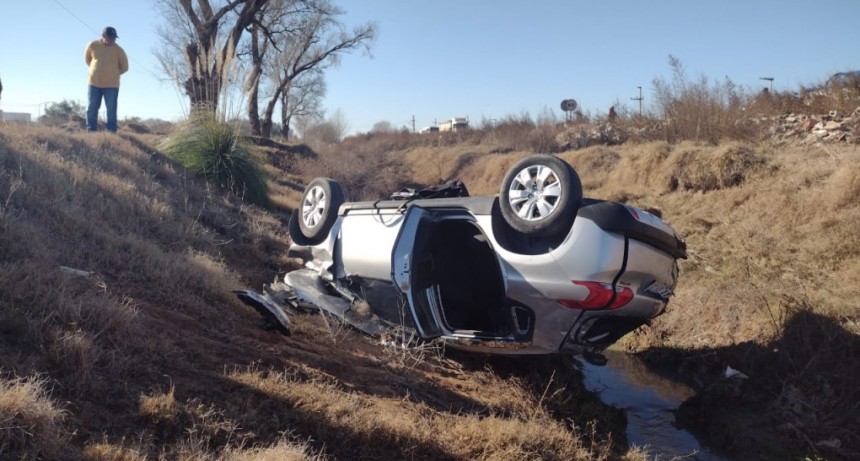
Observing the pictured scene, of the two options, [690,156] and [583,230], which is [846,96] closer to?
[690,156]

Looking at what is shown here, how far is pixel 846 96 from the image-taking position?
11867 mm

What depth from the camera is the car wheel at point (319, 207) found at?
23.7 ft

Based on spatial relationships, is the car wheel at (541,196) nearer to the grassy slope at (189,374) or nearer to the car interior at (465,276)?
the car interior at (465,276)

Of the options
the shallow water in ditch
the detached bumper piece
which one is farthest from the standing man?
the shallow water in ditch

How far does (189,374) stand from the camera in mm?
4152

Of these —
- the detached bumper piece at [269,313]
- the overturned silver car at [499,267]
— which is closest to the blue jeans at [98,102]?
the overturned silver car at [499,267]

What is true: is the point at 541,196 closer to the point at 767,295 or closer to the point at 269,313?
the point at 269,313

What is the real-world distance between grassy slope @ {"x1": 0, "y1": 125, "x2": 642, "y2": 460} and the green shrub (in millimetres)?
3818

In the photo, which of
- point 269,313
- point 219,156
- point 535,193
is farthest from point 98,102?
point 535,193

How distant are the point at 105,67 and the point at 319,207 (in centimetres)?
658

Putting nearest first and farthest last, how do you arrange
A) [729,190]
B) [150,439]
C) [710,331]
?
[150,439] → [710,331] → [729,190]

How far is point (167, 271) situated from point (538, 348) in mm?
3327

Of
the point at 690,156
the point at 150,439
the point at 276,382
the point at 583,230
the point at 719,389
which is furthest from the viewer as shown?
the point at 690,156

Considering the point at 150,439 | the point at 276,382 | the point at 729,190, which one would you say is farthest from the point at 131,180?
the point at 729,190
